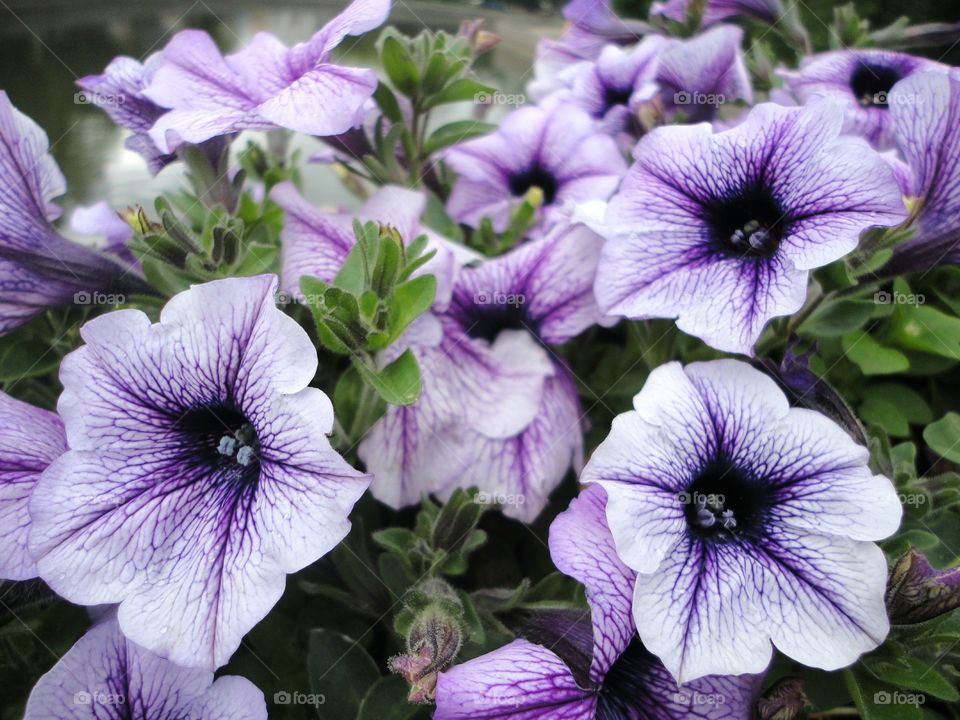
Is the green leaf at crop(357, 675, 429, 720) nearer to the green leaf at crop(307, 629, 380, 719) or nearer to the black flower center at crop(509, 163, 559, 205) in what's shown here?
the green leaf at crop(307, 629, 380, 719)

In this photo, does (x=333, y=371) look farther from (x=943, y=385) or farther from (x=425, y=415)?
(x=943, y=385)

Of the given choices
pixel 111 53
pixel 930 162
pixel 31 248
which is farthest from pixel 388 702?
pixel 111 53

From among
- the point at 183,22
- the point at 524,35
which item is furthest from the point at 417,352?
the point at 524,35

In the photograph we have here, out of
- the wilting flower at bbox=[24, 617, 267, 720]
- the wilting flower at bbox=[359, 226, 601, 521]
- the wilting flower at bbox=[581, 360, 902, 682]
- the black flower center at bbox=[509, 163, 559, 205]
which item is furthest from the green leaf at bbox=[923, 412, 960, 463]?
the wilting flower at bbox=[24, 617, 267, 720]

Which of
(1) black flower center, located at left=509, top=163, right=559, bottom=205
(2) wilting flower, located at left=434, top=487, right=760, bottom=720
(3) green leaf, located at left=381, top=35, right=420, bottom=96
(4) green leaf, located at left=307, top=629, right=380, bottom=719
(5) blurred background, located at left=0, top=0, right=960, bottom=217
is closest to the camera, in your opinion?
(2) wilting flower, located at left=434, top=487, right=760, bottom=720

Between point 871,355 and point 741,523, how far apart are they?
9.3 inches

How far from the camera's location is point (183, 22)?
1629mm

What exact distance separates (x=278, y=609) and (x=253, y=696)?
0.15 metres

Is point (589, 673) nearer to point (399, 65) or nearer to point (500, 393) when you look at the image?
point (500, 393)

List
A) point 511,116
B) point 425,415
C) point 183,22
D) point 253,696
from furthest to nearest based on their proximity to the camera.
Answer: point 183,22 → point 511,116 → point 425,415 → point 253,696

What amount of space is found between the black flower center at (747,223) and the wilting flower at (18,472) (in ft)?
1.58

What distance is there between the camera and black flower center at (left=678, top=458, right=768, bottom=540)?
1.52ft

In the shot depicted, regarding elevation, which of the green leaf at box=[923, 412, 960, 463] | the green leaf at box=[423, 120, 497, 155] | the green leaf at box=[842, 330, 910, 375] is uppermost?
the green leaf at box=[423, 120, 497, 155]

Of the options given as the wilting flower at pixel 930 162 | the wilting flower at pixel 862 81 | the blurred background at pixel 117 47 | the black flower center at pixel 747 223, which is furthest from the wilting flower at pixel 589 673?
the blurred background at pixel 117 47
